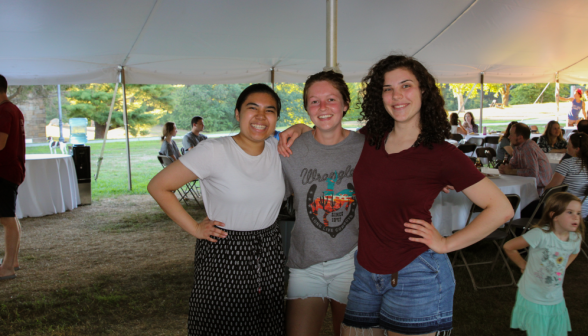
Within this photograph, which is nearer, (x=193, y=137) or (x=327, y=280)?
(x=327, y=280)

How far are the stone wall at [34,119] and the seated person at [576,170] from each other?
21.8m

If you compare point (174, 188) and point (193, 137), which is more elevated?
point (193, 137)

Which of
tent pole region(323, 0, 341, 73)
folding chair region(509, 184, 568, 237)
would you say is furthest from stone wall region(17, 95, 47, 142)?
folding chair region(509, 184, 568, 237)

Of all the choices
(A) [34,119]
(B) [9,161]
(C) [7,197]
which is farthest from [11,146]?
(A) [34,119]

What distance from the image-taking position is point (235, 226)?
5.75 feet

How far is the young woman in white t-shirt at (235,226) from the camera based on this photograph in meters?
1.72

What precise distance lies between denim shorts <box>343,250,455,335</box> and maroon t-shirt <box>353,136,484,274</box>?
4 cm

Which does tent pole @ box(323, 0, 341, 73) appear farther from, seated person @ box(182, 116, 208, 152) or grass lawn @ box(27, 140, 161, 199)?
grass lawn @ box(27, 140, 161, 199)

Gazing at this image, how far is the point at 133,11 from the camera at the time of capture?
5.51m

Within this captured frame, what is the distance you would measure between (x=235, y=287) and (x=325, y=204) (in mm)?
503

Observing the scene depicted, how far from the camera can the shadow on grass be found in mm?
3094

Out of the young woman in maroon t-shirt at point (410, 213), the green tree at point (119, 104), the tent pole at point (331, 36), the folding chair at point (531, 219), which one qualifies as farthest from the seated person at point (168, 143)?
the green tree at point (119, 104)

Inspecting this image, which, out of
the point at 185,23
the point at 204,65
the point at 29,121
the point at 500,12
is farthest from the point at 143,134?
the point at 500,12

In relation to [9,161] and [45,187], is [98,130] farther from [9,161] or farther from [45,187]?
[9,161]
